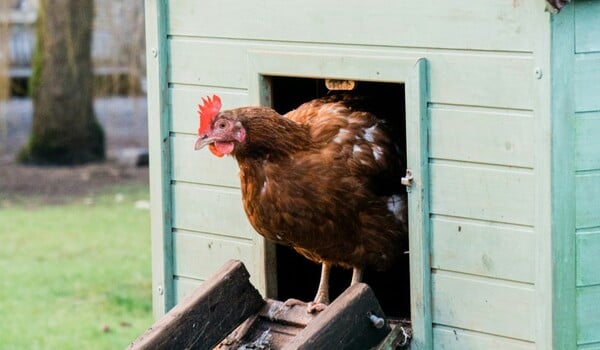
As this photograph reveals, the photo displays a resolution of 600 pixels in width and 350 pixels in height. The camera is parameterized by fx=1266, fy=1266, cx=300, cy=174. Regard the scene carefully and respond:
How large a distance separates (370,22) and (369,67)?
17cm

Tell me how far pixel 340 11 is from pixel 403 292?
168cm

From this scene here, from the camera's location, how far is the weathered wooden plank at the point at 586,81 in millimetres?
4188

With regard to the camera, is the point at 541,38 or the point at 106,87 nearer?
the point at 541,38

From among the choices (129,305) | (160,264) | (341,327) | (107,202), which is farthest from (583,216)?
(107,202)

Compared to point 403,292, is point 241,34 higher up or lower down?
higher up

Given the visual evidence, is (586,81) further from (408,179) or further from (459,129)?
(408,179)

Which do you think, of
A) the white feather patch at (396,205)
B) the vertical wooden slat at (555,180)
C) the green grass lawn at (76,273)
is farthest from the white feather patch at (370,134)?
the green grass lawn at (76,273)

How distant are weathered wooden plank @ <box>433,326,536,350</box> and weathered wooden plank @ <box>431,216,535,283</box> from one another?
0.23 meters

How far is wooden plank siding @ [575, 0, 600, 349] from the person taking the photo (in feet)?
13.7

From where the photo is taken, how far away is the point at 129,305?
8.83 meters

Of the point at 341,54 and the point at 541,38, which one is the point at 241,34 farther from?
the point at 541,38

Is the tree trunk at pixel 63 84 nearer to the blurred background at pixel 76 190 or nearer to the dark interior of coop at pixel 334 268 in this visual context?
the blurred background at pixel 76 190

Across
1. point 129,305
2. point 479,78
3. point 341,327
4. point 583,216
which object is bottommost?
point 129,305

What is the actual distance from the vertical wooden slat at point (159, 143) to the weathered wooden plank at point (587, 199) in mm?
1884
